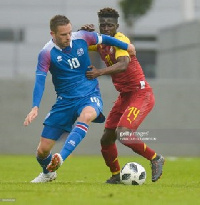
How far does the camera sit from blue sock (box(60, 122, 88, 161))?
37.3 ft

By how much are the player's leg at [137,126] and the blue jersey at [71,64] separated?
1.93ft

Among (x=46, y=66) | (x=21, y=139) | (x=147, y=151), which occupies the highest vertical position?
(x=46, y=66)

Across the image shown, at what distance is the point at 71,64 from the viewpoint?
12.0 metres

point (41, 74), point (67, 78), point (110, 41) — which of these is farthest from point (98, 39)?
point (41, 74)

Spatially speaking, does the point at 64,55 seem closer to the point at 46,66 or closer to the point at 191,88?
the point at 46,66

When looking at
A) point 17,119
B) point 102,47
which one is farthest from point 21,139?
point 102,47

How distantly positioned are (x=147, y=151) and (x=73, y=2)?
1144 inches

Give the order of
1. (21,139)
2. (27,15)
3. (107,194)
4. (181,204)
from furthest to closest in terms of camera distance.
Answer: (27,15)
(21,139)
(107,194)
(181,204)

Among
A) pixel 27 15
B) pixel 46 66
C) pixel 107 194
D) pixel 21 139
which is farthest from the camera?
pixel 27 15

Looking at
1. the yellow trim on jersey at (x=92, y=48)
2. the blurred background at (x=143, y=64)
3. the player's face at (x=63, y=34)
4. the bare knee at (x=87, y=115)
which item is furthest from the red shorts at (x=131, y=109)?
the blurred background at (x=143, y=64)

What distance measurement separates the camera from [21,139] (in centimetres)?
2342

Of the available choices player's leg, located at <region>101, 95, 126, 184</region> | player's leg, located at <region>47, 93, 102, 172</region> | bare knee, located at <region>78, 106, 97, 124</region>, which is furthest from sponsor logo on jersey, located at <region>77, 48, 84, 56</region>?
player's leg, located at <region>101, 95, 126, 184</region>

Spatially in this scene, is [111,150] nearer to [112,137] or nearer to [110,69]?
[112,137]

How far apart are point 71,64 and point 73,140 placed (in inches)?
41.7
